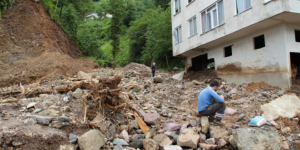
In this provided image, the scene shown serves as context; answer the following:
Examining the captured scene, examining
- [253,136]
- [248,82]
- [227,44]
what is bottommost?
[253,136]

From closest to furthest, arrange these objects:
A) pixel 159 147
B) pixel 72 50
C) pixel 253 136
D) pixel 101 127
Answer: pixel 253 136 < pixel 159 147 < pixel 101 127 < pixel 72 50

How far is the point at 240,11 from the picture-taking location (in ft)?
30.3

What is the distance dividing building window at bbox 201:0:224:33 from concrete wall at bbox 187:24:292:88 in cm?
140

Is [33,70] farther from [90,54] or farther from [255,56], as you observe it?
[255,56]

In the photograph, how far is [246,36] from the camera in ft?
32.2

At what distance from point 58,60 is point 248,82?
44.7 ft

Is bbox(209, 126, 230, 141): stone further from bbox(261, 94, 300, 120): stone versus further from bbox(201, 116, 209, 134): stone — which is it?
bbox(261, 94, 300, 120): stone

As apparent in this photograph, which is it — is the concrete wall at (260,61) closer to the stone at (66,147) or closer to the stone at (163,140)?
the stone at (163,140)

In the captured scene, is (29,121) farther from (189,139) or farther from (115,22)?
(115,22)

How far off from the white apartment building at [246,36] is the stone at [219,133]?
16.2 feet

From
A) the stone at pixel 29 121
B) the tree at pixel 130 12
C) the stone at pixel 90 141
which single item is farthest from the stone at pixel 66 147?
the tree at pixel 130 12

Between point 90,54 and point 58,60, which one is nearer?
point 58,60

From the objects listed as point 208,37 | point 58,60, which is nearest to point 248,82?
point 208,37

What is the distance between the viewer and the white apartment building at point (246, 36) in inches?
307
